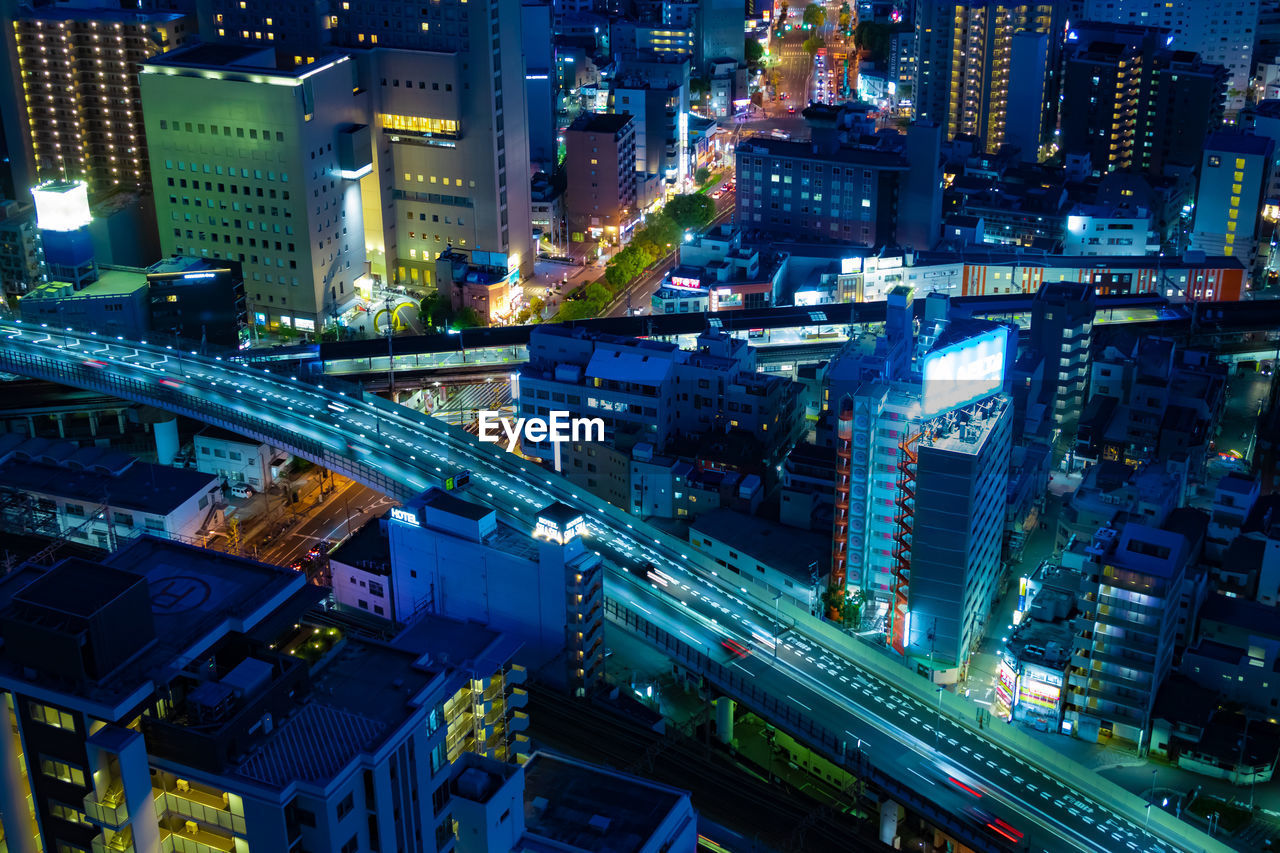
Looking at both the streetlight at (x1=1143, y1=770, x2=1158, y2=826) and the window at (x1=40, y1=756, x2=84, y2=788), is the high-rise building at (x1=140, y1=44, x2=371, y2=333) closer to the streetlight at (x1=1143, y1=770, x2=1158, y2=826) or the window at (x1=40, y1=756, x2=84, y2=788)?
the streetlight at (x1=1143, y1=770, x2=1158, y2=826)

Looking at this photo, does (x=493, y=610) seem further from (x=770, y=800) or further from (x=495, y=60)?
(x=495, y=60)

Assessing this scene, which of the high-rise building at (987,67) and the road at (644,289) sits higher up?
the high-rise building at (987,67)

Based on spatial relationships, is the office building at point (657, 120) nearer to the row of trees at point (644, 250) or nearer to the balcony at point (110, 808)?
the row of trees at point (644, 250)

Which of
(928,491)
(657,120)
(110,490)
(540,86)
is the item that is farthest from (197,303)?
(928,491)

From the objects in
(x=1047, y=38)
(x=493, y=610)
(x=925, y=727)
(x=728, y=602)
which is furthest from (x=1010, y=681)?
(x=1047, y=38)

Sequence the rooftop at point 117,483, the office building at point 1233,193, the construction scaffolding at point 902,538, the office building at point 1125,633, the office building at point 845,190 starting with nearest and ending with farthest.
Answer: the office building at point 1125,633 < the construction scaffolding at point 902,538 < the rooftop at point 117,483 < the office building at point 1233,193 < the office building at point 845,190

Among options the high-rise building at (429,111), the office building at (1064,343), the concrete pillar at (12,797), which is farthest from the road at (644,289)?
the concrete pillar at (12,797)
